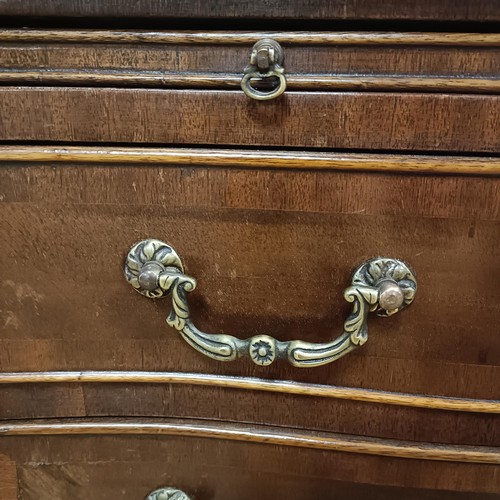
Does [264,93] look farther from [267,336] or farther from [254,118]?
[267,336]

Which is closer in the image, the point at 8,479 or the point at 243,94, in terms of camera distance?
the point at 243,94

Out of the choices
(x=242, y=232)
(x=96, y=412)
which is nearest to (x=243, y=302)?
(x=242, y=232)

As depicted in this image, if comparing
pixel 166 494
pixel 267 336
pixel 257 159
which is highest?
pixel 257 159

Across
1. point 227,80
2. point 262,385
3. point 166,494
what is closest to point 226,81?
point 227,80

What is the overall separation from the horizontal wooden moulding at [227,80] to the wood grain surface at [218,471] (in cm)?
28

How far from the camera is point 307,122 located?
35 cm

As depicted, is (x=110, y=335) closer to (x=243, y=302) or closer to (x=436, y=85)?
(x=243, y=302)

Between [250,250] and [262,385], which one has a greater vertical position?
[250,250]

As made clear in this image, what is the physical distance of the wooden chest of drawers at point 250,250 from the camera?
34 cm

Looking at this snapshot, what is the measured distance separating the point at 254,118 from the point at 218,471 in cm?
29

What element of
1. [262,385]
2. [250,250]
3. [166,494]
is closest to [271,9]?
[250,250]

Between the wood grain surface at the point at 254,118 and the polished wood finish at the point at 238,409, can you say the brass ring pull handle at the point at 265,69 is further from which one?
the polished wood finish at the point at 238,409

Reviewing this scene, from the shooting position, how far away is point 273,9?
1.09ft

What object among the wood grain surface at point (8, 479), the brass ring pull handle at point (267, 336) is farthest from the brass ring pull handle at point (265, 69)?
the wood grain surface at point (8, 479)
